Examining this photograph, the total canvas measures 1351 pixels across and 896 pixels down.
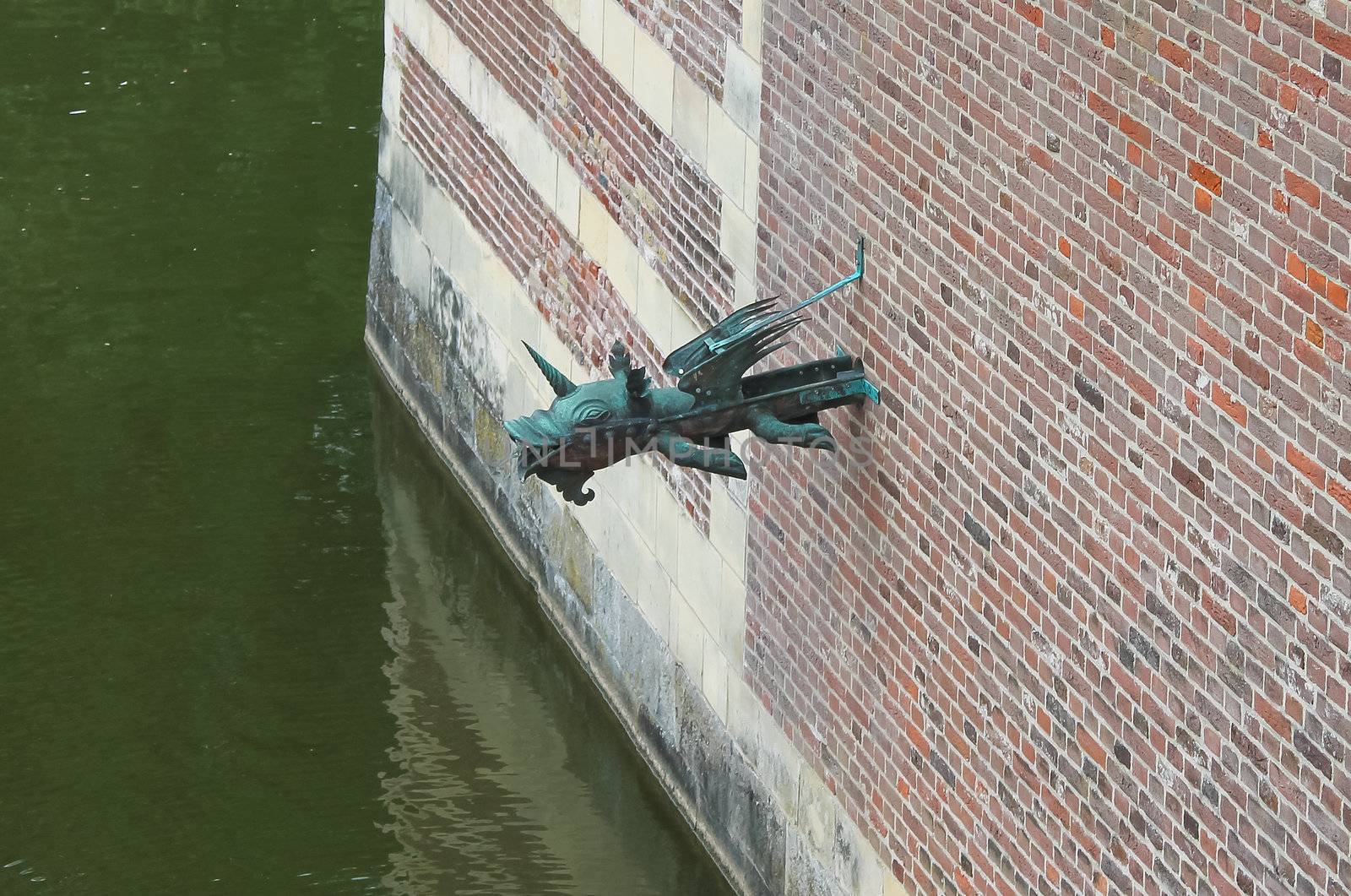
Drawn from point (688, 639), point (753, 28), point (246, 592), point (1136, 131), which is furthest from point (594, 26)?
point (1136, 131)

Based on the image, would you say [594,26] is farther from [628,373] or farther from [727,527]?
[628,373]

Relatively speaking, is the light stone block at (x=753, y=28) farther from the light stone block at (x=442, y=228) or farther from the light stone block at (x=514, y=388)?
the light stone block at (x=442, y=228)

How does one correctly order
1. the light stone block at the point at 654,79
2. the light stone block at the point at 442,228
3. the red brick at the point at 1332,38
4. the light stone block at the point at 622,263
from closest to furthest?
1. the red brick at the point at 1332,38
2. the light stone block at the point at 654,79
3. the light stone block at the point at 622,263
4. the light stone block at the point at 442,228

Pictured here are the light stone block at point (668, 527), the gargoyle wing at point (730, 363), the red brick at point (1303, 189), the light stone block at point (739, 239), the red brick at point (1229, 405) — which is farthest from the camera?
the light stone block at point (668, 527)

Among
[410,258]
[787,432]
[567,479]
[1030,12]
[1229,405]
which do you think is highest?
[410,258]

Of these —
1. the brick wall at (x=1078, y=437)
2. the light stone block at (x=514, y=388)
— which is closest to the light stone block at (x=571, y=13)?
the light stone block at (x=514, y=388)

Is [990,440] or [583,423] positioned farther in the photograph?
[583,423]

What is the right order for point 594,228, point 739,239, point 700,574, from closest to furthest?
point 739,239 < point 700,574 < point 594,228
